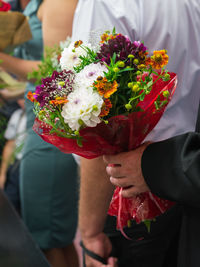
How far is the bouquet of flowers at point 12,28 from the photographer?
1.61 meters

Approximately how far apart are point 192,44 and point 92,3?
1.01 feet

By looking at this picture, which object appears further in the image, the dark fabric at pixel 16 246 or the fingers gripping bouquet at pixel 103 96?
the dark fabric at pixel 16 246

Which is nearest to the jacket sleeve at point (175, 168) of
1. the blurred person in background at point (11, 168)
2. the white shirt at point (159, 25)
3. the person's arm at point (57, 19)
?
the white shirt at point (159, 25)

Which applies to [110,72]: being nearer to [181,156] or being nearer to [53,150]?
[181,156]

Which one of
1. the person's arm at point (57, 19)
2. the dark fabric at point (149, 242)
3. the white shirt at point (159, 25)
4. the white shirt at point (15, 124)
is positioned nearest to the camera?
the white shirt at point (159, 25)

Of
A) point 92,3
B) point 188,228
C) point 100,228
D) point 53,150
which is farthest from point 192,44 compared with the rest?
point 53,150

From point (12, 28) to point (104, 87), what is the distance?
1.16 m

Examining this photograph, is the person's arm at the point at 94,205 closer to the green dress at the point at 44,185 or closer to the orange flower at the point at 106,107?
the orange flower at the point at 106,107

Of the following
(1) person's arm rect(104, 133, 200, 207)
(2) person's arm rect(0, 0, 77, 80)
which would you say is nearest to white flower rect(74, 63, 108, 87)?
(1) person's arm rect(104, 133, 200, 207)

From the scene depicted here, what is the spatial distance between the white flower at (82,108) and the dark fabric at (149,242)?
508mm

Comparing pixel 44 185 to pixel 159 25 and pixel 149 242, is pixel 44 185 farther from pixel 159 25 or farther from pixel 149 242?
pixel 159 25

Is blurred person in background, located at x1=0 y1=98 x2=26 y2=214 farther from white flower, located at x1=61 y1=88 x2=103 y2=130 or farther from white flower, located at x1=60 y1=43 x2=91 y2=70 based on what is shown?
white flower, located at x1=61 y1=88 x2=103 y2=130

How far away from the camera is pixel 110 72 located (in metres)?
0.67

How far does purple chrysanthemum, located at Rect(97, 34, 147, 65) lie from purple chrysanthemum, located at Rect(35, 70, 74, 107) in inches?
3.2
